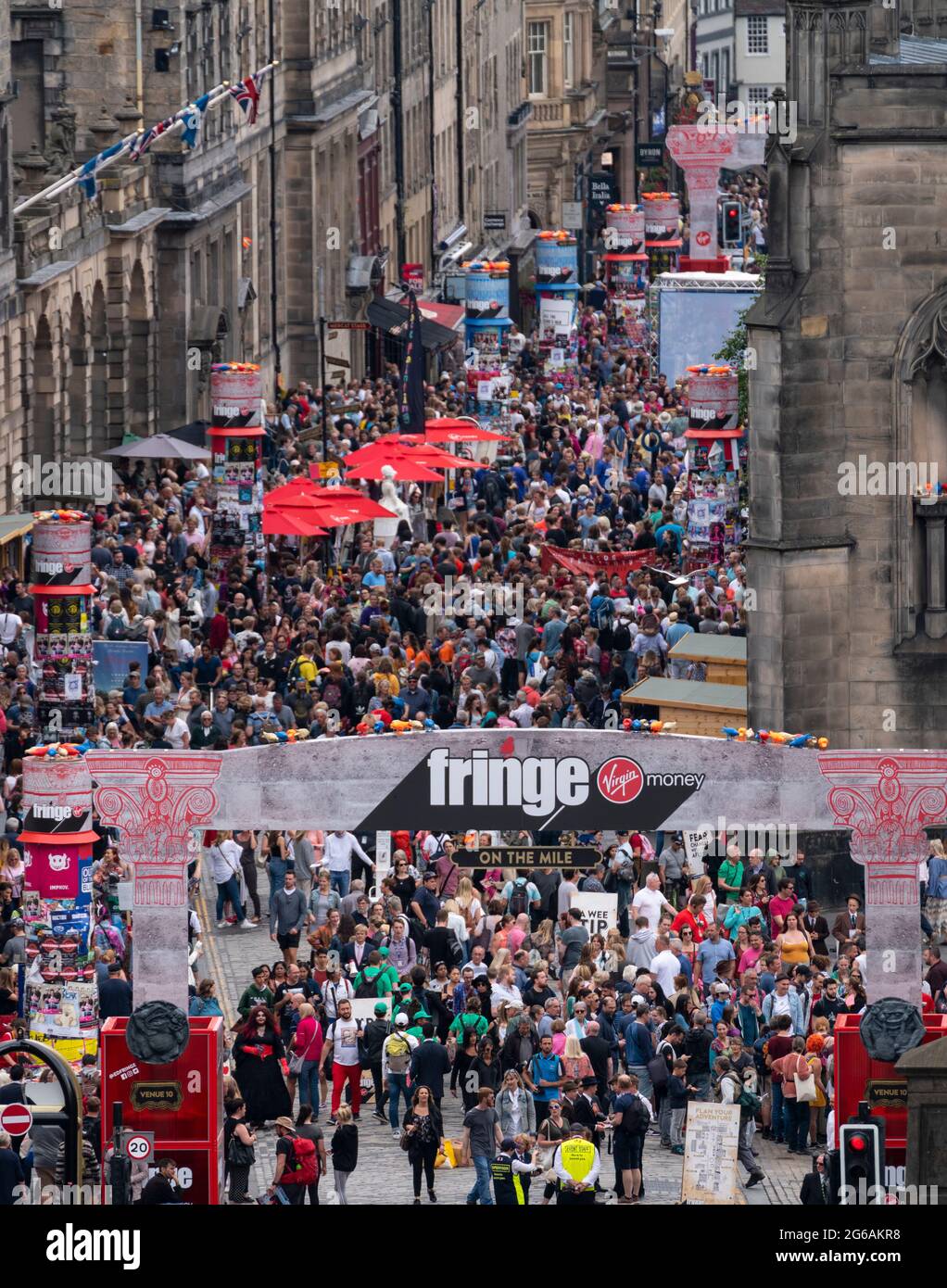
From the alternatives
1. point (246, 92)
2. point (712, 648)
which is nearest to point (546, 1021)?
point (712, 648)

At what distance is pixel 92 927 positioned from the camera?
94.7 feet

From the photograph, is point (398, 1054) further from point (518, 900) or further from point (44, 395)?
point (44, 395)

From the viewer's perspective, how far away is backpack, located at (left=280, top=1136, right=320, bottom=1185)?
82.7 feet

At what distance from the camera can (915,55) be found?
35469 millimetres

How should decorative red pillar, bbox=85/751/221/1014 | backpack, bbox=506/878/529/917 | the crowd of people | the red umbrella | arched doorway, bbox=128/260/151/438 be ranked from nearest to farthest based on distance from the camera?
decorative red pillar, bbox=85/751/221/1014
the crowd of people
backpack, bbox=506/878/529/917
the red umbrella
arched doorway, bbox=128/260/151/438

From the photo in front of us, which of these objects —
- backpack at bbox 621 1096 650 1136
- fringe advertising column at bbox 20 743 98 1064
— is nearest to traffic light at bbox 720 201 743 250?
fringe advertising column at bbox 20 743 98 1064

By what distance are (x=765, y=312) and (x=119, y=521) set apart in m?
14.8

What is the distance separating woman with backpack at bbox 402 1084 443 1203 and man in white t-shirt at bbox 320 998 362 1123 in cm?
188

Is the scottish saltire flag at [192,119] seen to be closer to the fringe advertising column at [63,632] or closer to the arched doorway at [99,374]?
the arched doorway at [99,374]

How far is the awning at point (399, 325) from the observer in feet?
250

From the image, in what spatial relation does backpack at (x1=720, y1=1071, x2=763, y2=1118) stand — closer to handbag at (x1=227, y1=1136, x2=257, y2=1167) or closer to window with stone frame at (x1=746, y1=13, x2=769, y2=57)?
handbag at (x1=227, y1=1136, x2=257, y2=1167)

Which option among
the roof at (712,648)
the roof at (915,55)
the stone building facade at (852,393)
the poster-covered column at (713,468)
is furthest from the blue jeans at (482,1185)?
the poster-covered column at (713,468)

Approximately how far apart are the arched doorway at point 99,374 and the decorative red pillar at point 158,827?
35.5 meters

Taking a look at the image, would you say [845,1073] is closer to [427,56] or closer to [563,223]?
[427,56]
